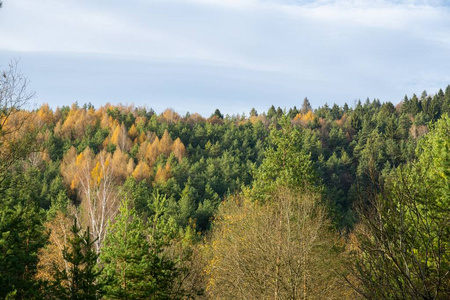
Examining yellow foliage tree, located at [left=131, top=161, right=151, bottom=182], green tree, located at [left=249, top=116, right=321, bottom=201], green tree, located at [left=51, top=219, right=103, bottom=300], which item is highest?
green tree, located at [left=249, top=116, right=321, bottom=201]

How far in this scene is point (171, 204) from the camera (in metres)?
49.2

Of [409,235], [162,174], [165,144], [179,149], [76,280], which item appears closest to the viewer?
[409,235]

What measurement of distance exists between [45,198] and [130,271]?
4733cm

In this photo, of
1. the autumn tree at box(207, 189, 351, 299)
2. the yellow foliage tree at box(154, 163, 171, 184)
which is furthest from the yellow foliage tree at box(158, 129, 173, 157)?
the autumn tree at box(207, 189, 351, 299)

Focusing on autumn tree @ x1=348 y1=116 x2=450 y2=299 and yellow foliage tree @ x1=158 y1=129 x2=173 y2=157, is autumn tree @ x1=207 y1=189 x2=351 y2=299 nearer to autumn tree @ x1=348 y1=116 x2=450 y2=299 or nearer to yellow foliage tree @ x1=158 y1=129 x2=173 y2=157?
autumn tree @ x1=348 y1=116 x2=450 y2=299

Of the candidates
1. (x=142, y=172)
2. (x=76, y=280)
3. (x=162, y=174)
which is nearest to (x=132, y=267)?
Answer: (x=76, y=280)

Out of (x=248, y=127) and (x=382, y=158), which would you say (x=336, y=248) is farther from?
(x=248, y=127)

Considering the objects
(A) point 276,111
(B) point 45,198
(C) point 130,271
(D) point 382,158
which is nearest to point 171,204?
(B) point 45,198

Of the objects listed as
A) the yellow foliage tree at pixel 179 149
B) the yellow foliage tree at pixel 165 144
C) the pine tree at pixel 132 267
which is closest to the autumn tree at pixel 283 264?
the pine tree at pixel 132 267

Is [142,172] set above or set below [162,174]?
below

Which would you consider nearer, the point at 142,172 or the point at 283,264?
the point at 283,264

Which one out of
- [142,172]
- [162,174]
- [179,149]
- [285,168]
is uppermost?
[285,168]

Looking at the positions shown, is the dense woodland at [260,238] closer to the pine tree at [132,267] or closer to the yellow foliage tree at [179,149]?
the pine tree at [132,267]

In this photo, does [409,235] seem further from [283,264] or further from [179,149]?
[179,149]
